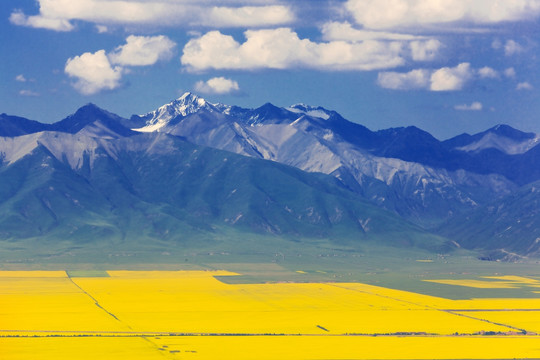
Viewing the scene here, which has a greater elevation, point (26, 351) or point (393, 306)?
point (393, 306)

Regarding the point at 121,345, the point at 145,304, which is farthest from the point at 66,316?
the point at 121,345

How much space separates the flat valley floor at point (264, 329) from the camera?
130375 mm

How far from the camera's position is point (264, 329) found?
504 feet

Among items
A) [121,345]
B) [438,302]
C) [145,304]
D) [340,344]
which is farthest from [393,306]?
[121,345]

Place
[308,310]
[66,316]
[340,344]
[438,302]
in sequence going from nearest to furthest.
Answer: [340,344] → [66,316] → [308,310] → [438,302]

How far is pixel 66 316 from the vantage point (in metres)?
168

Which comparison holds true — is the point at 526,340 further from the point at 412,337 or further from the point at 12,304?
the point at 12,304

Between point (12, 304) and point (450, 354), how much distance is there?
85.4m

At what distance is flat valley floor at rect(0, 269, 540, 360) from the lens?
13038 cm

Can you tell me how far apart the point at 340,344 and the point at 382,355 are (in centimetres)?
1064

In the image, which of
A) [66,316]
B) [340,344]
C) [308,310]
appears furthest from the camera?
[308,310]

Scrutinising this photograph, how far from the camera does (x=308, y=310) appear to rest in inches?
7116

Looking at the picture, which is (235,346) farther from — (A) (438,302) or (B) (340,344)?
(A) (438,302)

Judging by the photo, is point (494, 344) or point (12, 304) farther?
point (12, 304)
